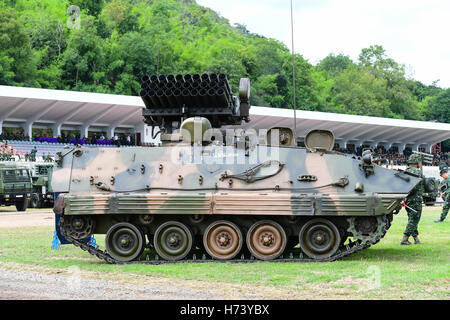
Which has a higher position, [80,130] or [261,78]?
[261,78]

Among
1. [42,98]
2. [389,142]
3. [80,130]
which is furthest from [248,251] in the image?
[389,142]

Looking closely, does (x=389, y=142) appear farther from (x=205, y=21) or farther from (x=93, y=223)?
(x=93, y=223)

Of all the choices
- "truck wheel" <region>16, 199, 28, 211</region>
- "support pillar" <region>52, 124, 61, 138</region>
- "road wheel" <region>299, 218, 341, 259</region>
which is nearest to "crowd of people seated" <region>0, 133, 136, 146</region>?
"support pillar" <region>52, 124, 61, 138</region>

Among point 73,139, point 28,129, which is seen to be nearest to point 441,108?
point 73,139

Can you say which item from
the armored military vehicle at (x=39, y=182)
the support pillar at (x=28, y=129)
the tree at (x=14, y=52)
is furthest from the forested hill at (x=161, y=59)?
the armored military vehicle at (x=39, y=182)

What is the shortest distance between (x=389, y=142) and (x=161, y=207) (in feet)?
238

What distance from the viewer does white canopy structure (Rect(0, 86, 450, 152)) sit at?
53.2m

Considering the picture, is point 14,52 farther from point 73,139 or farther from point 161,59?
point 73,139

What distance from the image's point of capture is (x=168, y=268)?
1390 centimetres

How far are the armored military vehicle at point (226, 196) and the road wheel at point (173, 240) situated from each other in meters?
0.02

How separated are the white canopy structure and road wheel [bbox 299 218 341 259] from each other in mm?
35954

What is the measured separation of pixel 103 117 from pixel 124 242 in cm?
4527

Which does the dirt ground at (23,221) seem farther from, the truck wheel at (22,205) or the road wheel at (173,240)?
the road wheel at (173,240)

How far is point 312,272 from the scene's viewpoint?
42.8 feet
